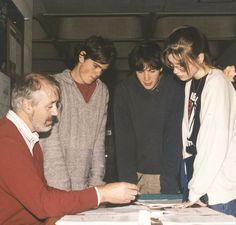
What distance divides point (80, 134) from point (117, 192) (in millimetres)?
1104

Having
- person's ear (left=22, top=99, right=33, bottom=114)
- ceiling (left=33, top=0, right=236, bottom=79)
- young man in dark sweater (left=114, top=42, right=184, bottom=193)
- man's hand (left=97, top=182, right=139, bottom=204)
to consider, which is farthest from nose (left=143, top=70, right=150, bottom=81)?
ceiling (left=33, top=0, right=236, bottom=79)

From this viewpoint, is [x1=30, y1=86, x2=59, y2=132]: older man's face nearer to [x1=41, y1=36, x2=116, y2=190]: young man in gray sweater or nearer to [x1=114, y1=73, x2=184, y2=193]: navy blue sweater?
[x1=41, y1=36, x2=116, y2=190]: young man in gray sweater

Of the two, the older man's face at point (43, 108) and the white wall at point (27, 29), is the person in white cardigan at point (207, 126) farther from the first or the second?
the white wall at point (27, 29)

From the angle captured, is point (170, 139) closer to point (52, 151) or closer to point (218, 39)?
point (52, 151)

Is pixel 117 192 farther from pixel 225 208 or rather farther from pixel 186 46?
pixel 186 46

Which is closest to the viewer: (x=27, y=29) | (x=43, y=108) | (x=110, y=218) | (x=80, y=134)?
(x=110, y=218)

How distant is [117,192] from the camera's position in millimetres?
1606

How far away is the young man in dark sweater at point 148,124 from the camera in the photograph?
2.72 m

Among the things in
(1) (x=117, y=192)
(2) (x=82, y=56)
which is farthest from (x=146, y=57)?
(1) (x=117, y=192)

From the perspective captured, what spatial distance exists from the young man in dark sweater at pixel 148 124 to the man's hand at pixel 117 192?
3.61 ft

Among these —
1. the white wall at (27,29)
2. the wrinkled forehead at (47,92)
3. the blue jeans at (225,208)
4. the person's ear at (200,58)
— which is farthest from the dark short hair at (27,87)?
the white wall at (27,29)

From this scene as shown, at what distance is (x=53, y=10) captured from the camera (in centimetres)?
468

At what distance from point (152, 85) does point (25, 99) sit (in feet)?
4.01

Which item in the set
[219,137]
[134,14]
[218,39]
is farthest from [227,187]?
[218,39]
